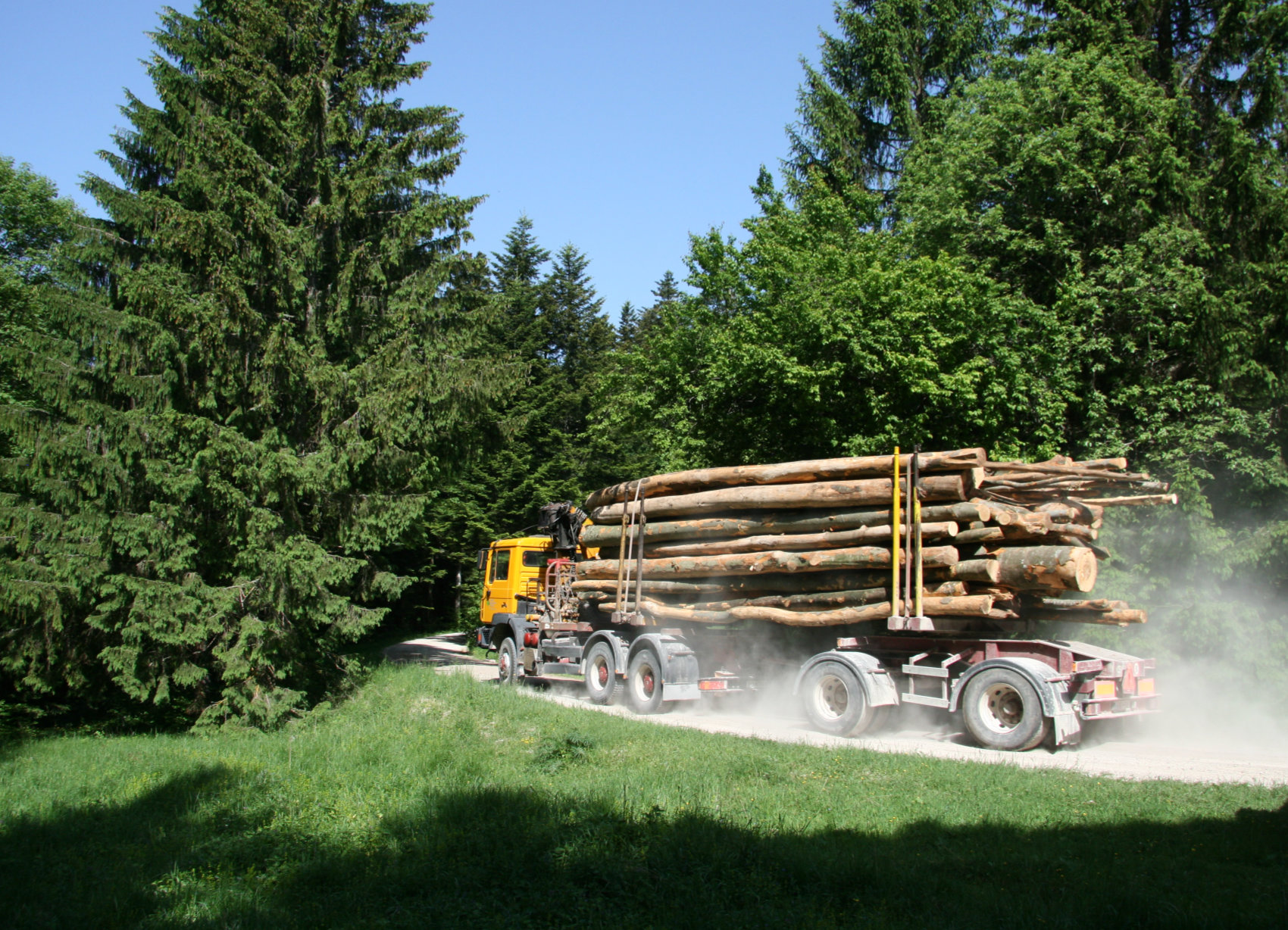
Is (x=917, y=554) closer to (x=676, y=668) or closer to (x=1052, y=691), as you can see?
(x=1052, y=691)

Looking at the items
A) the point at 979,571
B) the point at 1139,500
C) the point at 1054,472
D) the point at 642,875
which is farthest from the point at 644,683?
the point at 642,875

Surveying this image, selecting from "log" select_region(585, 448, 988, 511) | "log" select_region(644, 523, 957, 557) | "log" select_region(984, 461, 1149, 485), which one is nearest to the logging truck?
"log" select_region(644, 523, 957, 557)

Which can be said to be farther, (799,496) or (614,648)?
(614,648)

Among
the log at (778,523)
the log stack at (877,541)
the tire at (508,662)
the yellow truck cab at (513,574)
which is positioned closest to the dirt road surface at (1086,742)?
the log stack at (877,541)

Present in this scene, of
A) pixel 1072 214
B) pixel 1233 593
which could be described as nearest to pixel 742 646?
pixel 1233 593

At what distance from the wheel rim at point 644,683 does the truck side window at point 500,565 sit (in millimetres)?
6315

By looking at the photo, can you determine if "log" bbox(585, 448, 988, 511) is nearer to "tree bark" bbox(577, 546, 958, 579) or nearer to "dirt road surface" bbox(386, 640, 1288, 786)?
"tree bark" bbox(577, 546, 958, 579)

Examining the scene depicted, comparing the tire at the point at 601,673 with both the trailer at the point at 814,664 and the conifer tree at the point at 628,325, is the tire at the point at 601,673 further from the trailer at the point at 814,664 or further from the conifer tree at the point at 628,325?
the conifer tree at the point at 628,325

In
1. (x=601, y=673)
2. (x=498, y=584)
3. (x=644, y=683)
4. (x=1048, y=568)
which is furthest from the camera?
(x=498, y=584)

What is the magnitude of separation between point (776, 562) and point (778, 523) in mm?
726

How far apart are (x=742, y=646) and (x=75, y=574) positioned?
389 inches

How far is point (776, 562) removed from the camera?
12711mm

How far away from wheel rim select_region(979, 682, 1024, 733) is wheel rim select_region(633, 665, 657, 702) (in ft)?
17.6

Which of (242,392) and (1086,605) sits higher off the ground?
(242,392)
